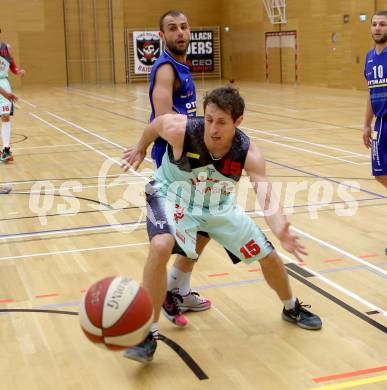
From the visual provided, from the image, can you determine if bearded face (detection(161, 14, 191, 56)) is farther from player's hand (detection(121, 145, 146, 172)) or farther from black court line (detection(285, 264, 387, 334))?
black court line (detection(285, 264, 387, 334))

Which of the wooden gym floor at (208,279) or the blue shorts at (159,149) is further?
the blue shorts at (159,149)

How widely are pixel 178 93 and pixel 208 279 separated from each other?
1.52 metres

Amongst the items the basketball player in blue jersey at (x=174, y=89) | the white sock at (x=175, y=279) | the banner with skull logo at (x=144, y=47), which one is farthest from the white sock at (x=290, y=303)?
the banner with skull logo at (x=144, y=47)

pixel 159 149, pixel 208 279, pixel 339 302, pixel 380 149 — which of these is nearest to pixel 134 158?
pixel 159 149

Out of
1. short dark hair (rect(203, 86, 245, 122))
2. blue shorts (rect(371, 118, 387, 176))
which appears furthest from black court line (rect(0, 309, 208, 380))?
blue shorts (rect(371, 118, 387, 176))

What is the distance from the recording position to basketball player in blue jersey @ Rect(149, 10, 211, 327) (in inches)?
183

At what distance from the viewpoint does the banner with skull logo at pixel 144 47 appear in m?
32.4

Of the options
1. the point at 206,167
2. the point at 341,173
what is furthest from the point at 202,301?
the point at 341,173

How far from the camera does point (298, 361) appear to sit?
3.95m

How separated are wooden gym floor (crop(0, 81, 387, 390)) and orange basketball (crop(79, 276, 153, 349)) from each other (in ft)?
1.33

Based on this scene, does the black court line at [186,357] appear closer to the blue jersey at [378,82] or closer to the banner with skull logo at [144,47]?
the blue jersey at [378,82]

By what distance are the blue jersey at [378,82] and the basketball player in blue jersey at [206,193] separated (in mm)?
2292

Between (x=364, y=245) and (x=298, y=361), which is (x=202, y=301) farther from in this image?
(x=364, y=245)

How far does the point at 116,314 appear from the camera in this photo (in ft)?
11.1
